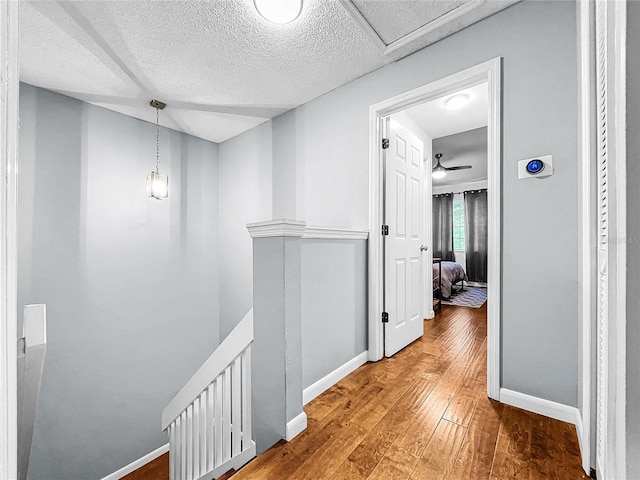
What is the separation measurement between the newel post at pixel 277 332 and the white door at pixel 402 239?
104cm

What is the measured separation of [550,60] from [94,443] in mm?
4780

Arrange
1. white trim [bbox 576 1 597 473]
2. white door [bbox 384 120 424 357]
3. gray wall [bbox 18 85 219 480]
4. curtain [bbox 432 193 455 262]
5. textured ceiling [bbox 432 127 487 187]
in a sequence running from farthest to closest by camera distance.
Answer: curtain [bbox 432 193 455 262], textured ceiling [bbox 432 127 487 187], gray wall [bbox 18 85 219 480], white door [bbox 384 120 424 357], white trim [bbox 576 1 597 473]

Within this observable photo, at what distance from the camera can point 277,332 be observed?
133 cm

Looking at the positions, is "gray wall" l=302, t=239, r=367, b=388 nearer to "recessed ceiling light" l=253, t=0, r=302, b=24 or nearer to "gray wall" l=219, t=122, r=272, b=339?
"recessed ceiling light" l=253, t=0, r=302, b=24

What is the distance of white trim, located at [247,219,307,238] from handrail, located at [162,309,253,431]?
425mm

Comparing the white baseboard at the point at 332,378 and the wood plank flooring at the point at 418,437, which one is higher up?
the white baseboard at the point at 332,378

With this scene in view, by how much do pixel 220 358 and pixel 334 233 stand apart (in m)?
0.99

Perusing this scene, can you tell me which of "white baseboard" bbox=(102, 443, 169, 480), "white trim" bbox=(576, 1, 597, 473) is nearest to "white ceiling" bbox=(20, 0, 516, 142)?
"white trim" bbox=(576, 1, 597, 473)

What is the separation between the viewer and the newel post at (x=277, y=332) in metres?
1.31

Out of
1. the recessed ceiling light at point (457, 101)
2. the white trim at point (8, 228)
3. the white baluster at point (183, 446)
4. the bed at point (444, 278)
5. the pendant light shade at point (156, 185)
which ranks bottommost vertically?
the white baluster at point (183, 446)

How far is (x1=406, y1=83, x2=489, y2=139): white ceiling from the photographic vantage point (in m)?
2.77

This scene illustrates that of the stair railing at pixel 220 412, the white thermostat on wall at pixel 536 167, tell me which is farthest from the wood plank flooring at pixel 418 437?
the white thermostat on wall at pixel 536 167

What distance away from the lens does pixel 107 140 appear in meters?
2.92

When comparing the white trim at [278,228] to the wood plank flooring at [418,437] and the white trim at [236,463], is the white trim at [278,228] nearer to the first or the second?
the wood plank flooring at [418,437]
